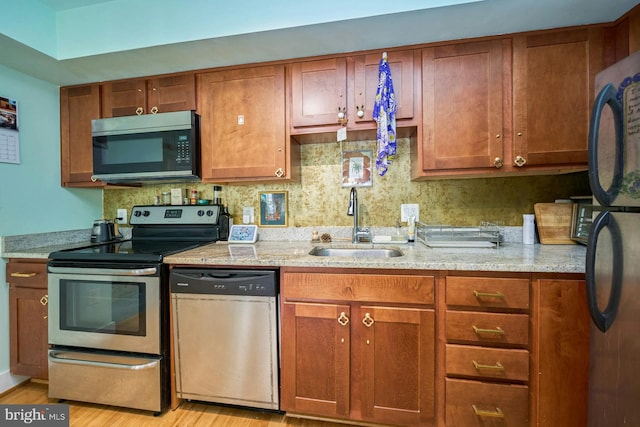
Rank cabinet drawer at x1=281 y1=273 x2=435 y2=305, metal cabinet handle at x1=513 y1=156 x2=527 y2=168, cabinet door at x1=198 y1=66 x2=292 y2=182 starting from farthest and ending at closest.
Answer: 1. cabinet door at x1=198 y1=66 x2=292 y2=182
2. metal cabinet handle at x1=513 y1=156 x2=527 y2=168
3. cabinet drawer at x1=281 y1=273 x2=435 y2=305

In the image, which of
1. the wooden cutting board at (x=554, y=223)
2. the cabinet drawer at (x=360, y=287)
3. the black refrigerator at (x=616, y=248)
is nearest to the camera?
the black refrigerator at (x=616, y=248)

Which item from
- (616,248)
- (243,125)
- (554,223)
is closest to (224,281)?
(243,125)

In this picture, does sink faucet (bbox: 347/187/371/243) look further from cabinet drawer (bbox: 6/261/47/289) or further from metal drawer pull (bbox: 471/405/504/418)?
cabinet drawer (bbox: 6/261/47/289)

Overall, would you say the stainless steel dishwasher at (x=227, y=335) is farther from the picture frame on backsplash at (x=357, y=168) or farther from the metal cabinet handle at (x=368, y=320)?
the picture frame on backsplash at (x=357, y=168)

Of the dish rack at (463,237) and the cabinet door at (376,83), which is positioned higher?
the cabinet door at (376,83)

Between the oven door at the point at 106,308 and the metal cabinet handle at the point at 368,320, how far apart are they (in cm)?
111

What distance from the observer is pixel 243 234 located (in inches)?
80.7

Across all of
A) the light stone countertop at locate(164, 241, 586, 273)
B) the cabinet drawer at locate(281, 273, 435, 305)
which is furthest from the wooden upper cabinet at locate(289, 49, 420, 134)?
the cabinet drawer at locate(281, 273, 435, 305)

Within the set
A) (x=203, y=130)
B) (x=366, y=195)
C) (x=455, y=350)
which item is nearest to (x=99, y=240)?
(x=203, y=130)

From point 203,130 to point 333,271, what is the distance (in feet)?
4.35

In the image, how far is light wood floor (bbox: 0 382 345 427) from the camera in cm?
150

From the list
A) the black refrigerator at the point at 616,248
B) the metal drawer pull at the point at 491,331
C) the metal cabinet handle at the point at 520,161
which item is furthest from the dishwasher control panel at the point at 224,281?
the metal cabinet handle at the point at 520,161

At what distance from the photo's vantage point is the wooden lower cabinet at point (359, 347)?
1327mm

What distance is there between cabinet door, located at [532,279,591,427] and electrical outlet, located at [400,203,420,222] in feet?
2.75
